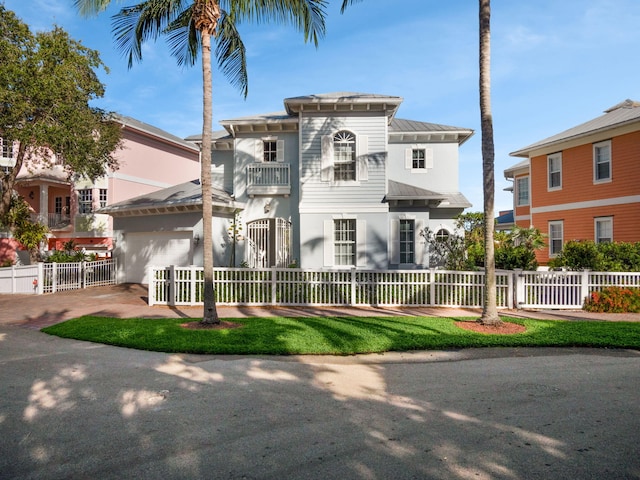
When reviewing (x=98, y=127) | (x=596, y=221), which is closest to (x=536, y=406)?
(x=596, y=221)

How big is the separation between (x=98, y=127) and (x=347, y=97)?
1093 cm

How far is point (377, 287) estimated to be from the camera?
1198cm

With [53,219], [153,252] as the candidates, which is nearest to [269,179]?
[153,252]

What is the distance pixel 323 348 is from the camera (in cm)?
737

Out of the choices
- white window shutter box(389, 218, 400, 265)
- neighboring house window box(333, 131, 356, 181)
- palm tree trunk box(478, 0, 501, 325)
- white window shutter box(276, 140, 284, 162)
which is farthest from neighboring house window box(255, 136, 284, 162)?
palm tree trunk box(478, 0, 501, 325)

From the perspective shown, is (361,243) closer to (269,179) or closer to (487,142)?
(269,179)

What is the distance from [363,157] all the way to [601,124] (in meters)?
12.1

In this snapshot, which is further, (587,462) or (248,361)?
(248,361)

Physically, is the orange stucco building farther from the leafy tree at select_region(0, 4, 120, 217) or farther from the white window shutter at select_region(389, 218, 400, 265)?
the leafy tree at select_region(0, 4, 120, 217)

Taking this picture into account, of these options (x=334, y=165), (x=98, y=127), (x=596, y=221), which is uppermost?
(x=98, y=127)

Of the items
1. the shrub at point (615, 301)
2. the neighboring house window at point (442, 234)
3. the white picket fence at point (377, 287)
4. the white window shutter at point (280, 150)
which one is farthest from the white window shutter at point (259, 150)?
the shrub at point (615, 301)

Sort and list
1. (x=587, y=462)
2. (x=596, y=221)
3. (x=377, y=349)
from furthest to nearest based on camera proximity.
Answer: (x=596, y=221)
(x=377, y=349)
(x=587, y=462)

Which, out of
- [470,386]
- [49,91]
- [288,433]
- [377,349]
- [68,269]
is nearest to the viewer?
[288,433]

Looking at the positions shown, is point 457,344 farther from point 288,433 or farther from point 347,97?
point 347,97
